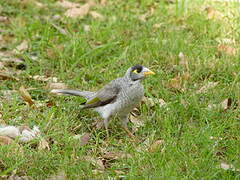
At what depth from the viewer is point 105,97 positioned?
530 cm

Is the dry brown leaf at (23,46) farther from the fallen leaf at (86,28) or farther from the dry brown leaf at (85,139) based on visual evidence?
the dry brown leaf at (85,139)

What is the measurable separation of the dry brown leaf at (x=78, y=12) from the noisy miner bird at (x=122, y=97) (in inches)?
117

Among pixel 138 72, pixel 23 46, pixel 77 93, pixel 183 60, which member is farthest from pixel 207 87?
pixel 23 46

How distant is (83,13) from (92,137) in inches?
143

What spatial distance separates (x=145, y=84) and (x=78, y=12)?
9.07 feet

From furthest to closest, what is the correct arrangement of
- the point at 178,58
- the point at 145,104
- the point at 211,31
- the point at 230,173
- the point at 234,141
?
the point at 211,31 → the point at 178,58 → the point at 145,104 → the point at 234,141 → the point at 230,173

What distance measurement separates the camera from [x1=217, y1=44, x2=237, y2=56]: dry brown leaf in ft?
21.0

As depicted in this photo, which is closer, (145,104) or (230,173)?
(230,173)

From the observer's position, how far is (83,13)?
820 cm

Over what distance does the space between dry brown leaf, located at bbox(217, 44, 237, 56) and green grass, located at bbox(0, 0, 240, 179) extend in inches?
3.3

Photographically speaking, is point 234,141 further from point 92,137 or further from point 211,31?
point 211,31

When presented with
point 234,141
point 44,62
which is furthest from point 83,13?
point 234,141

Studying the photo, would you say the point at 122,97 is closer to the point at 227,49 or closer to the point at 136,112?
the point at 136,112

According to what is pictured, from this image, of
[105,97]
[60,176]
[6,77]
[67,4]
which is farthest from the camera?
[67,4]
